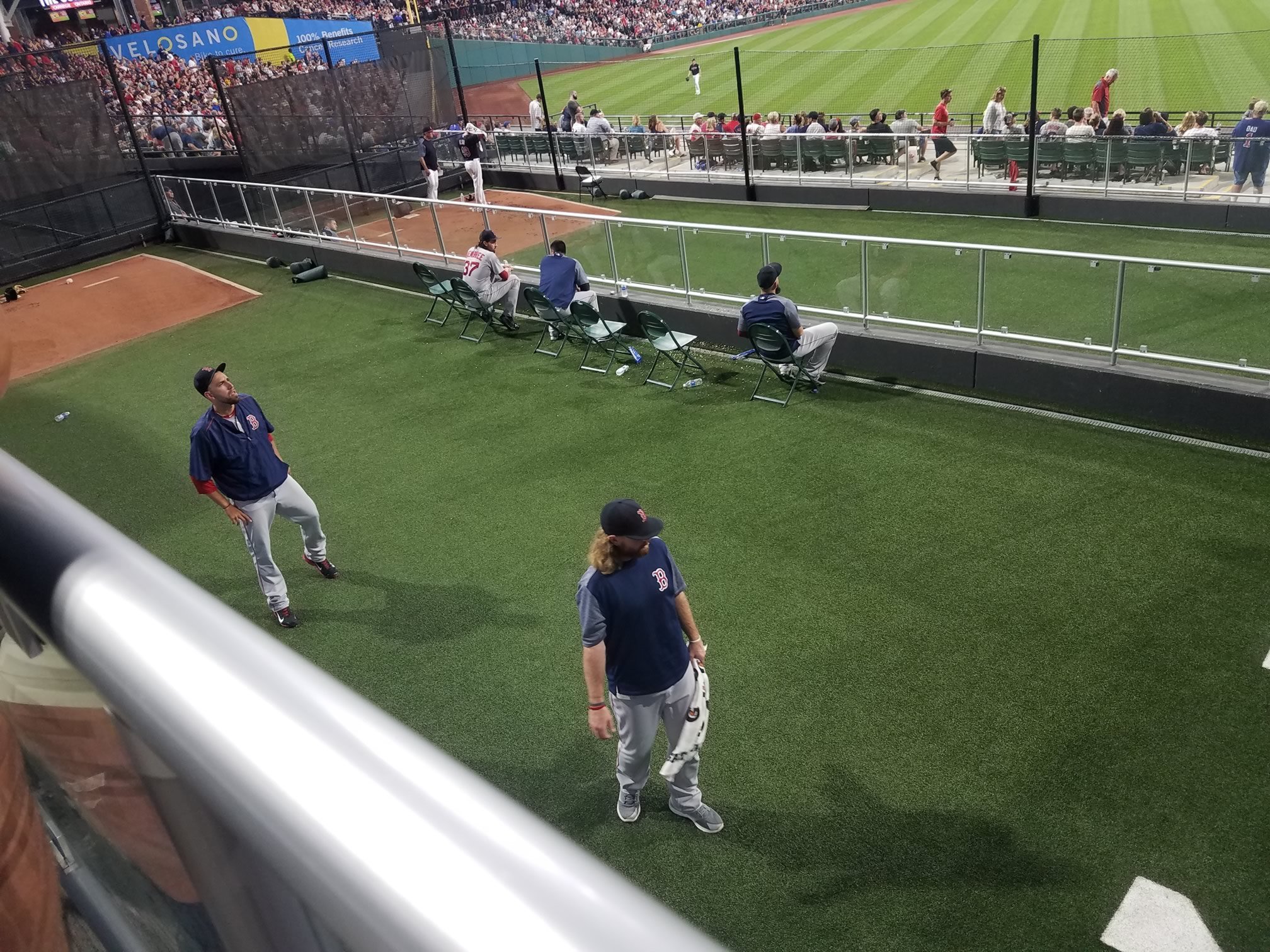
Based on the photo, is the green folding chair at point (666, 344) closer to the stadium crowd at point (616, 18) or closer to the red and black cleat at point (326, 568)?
the red and black cleat at point (326, 568)

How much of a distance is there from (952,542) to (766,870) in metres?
3.69

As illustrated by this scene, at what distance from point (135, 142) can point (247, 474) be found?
1930cm

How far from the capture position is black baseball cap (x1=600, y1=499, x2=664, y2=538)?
4.74 m

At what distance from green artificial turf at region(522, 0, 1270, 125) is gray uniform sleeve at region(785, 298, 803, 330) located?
1280 cm

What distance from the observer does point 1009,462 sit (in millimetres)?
9164

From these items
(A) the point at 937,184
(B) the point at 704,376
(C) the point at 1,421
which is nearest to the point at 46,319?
(C) the point at 1,421

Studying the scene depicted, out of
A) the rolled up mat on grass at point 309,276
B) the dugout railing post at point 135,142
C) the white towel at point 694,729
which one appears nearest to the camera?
the white towel at point 694,729

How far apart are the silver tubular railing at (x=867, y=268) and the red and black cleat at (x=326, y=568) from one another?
252 inches

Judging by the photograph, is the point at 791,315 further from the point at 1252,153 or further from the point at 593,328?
the point at 1252,153

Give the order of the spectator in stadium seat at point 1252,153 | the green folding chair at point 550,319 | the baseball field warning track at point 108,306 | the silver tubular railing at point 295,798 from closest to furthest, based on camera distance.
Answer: the silver tubular railing at point 295,798 → the green folding chair at point 550,319 → the spectator in stadium seat at point 1252,153 → the baseball field warning track at point 108,306

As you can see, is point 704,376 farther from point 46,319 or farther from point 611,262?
point 46,319

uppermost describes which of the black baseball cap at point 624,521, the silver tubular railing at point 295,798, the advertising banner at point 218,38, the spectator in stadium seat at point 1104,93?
the advertising banner at point 218,38

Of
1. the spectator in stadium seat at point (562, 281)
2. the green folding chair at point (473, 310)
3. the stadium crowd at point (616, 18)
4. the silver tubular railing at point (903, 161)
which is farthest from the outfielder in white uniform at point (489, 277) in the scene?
the stadium crowd at point (616, 18)

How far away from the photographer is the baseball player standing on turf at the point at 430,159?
23.4 meters
